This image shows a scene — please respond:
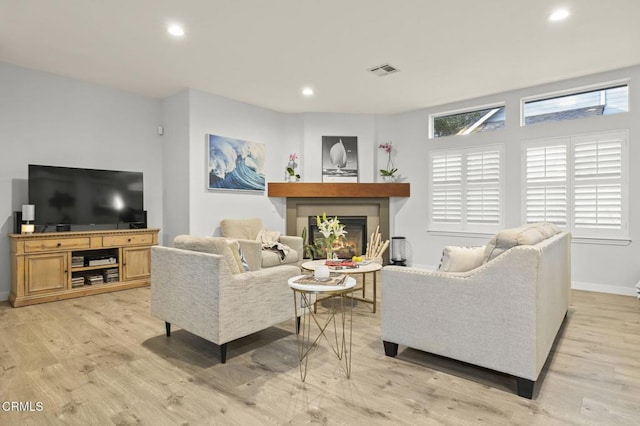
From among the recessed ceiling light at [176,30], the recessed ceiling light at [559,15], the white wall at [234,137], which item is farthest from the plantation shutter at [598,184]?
the recessed ceiling light at [176,30]

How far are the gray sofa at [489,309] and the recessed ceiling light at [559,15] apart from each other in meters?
2.01

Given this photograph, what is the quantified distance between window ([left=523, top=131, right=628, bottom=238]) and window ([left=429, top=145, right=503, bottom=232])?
0.42 metres

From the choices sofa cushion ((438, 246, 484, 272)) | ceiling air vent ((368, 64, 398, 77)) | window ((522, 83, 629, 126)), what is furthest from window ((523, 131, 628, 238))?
sofa cushion ((438, 246, 484, 272))

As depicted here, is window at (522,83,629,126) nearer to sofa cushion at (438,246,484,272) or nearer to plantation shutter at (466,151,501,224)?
plantation shutter at (466,151,501,224)

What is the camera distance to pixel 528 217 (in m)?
5.09

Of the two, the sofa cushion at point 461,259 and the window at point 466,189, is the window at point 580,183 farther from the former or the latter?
the sofa cushion at point 461,259

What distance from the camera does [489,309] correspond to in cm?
208

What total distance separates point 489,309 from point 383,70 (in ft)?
10.7

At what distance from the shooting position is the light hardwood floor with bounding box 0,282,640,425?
1.85 m

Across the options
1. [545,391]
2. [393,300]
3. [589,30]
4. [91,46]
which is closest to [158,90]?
[91,46]

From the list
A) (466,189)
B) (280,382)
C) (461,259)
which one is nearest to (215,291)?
(280,382)

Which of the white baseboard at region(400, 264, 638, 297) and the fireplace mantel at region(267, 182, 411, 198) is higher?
the fireplace mantel at region(267, 182, 411, 198)

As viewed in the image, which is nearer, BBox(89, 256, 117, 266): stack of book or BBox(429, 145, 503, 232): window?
BBox(89, 256, 117, 266): stack of book

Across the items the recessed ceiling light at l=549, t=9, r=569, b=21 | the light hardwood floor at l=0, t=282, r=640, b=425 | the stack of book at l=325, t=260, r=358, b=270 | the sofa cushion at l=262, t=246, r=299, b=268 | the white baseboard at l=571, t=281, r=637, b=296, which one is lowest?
the light hardwood floor at l=0, t=282, r=640, b=425
